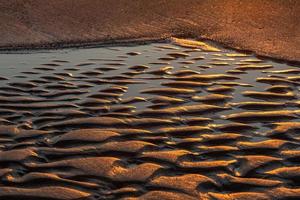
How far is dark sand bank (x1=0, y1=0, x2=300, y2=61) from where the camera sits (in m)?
7.59

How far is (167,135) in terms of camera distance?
14.1ft

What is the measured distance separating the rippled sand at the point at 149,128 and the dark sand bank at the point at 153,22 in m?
1.03

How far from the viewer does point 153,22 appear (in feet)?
28.7

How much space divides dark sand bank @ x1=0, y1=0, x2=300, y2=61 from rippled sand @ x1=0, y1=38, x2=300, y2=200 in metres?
1.03

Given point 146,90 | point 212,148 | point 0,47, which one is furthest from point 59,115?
point 0,47

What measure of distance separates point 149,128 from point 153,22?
4606 millimetres

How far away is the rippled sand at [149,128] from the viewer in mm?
3559

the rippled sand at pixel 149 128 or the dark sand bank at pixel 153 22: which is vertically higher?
the dark sand bank at pixel 153 22

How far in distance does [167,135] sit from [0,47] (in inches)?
156

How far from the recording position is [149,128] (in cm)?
444

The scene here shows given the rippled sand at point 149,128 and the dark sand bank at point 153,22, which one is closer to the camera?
the rippled sand at point 149,128

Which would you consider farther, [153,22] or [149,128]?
[153,22]

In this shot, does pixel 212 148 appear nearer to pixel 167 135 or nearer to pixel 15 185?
pixel 167 135

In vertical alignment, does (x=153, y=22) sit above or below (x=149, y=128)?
above
